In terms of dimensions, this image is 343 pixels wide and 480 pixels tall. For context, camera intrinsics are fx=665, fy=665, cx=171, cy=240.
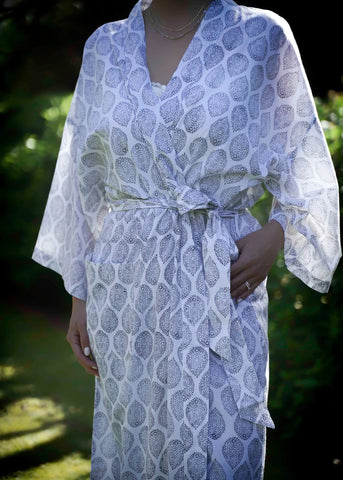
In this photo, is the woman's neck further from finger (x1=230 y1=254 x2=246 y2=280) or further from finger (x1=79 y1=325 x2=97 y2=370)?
finger (x1=79 y1=325 x2=97 y2=370)

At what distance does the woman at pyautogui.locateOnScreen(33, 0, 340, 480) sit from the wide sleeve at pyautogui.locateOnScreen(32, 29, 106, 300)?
0.30 ft

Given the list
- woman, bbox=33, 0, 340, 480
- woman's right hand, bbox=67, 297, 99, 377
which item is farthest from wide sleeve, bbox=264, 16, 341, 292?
woman's right hand, bbox=67, 297, 99, 377

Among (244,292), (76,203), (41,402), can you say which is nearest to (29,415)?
(41,402)

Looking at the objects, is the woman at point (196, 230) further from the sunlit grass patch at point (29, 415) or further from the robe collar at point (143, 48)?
the sunlit grass patch at point (29, 415)

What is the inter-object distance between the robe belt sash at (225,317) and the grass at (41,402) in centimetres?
186

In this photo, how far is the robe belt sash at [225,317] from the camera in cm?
182

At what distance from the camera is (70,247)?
2182 mm

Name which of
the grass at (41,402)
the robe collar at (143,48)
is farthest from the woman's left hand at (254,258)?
the grass at (41,402)

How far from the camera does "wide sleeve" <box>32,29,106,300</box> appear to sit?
2.14m

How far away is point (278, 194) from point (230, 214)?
152 mm

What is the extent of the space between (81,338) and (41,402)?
2.62 metres

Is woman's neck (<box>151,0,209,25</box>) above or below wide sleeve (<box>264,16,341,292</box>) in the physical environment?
above

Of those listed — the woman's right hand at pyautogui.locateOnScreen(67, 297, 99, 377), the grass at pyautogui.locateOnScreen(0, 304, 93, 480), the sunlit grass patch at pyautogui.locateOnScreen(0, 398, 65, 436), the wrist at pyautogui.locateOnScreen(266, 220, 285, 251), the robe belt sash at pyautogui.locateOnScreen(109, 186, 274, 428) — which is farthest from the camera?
the sunlit grass patch at pyautogui.locateOnScreen(0, 398, 65, 436)

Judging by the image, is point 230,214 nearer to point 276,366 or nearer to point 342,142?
point 342,142
